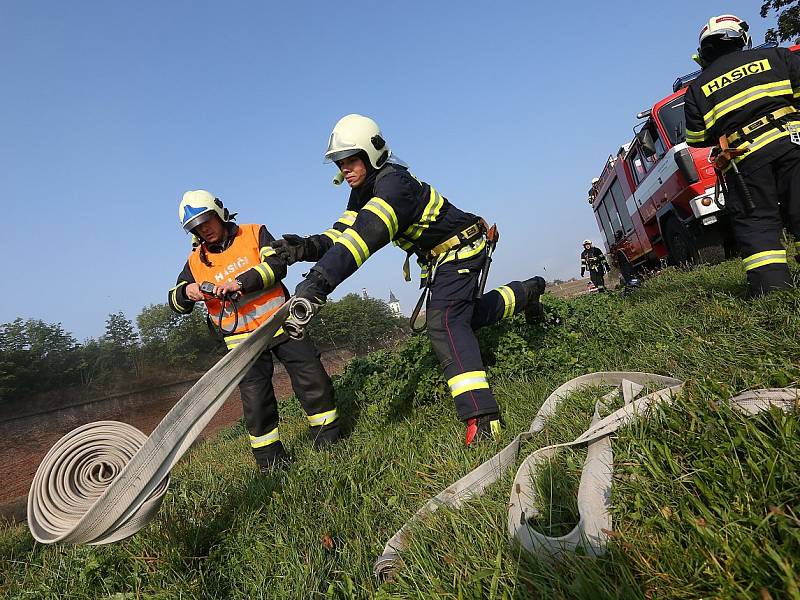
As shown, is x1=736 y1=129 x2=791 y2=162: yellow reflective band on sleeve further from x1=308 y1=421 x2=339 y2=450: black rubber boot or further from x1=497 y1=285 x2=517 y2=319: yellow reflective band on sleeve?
x1=308 y1=421 x2=339 y2=450: black rubber boot

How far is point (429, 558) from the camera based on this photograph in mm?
1715

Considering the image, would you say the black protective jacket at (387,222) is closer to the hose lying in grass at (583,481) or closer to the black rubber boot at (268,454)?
the hose lying in grass at (583,481)

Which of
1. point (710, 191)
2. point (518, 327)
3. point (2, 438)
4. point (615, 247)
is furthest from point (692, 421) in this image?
point (2, 438)

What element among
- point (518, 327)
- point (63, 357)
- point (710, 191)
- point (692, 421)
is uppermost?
point (63, 357)

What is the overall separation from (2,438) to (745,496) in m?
16.3

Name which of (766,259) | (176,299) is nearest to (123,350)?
(176,299)

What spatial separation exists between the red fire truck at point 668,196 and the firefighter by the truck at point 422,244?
15.9 feet

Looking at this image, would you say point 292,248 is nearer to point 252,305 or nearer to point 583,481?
point 252,305

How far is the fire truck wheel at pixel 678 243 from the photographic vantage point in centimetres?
877

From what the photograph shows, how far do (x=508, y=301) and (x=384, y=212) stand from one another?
1.63m

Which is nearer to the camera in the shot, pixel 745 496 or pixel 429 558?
pixel 745 496

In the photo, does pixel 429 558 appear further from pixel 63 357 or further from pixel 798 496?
pixel 63 357

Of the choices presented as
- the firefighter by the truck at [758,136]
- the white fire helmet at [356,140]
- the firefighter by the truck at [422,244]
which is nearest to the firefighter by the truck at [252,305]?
the firefighter by the truck at [422,244]

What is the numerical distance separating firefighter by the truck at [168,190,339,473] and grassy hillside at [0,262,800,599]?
17.0 inches
